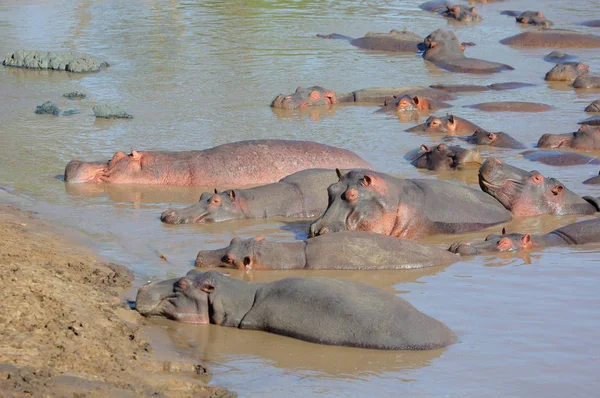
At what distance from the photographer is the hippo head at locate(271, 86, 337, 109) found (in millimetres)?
14922

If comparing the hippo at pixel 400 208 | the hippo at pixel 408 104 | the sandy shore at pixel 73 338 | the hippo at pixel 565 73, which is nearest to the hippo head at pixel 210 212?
the hippo at pixel 400 208

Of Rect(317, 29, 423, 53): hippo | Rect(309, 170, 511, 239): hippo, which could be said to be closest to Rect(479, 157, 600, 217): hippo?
Rect(309, 170, 511, 239): hippo

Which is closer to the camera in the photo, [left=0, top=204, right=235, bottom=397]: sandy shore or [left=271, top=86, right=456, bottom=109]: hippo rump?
[left=0, top=204, right=235, bottom=397]: sandy shore

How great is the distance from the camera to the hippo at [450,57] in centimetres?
1811

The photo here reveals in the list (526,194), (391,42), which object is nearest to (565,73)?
(391,42)

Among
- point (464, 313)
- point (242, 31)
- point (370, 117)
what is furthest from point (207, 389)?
point (242, 31)

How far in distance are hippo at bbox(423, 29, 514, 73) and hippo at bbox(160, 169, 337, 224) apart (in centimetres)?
890

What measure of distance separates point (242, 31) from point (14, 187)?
1239 cm

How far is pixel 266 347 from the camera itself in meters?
6.38

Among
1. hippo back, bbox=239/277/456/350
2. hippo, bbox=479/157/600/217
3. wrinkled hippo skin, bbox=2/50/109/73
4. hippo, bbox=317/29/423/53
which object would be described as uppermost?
hippo back, bbox=239/277/456/350

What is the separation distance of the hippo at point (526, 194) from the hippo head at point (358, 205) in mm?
1457

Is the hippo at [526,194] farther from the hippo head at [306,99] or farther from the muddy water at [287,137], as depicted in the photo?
the hippo head at [306,99]

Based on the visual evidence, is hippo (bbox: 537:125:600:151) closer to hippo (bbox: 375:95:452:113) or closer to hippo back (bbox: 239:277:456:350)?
hippo (bbox: 375:95:452:113)

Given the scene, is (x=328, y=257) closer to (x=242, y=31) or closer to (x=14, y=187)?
(x=14, y=187)
